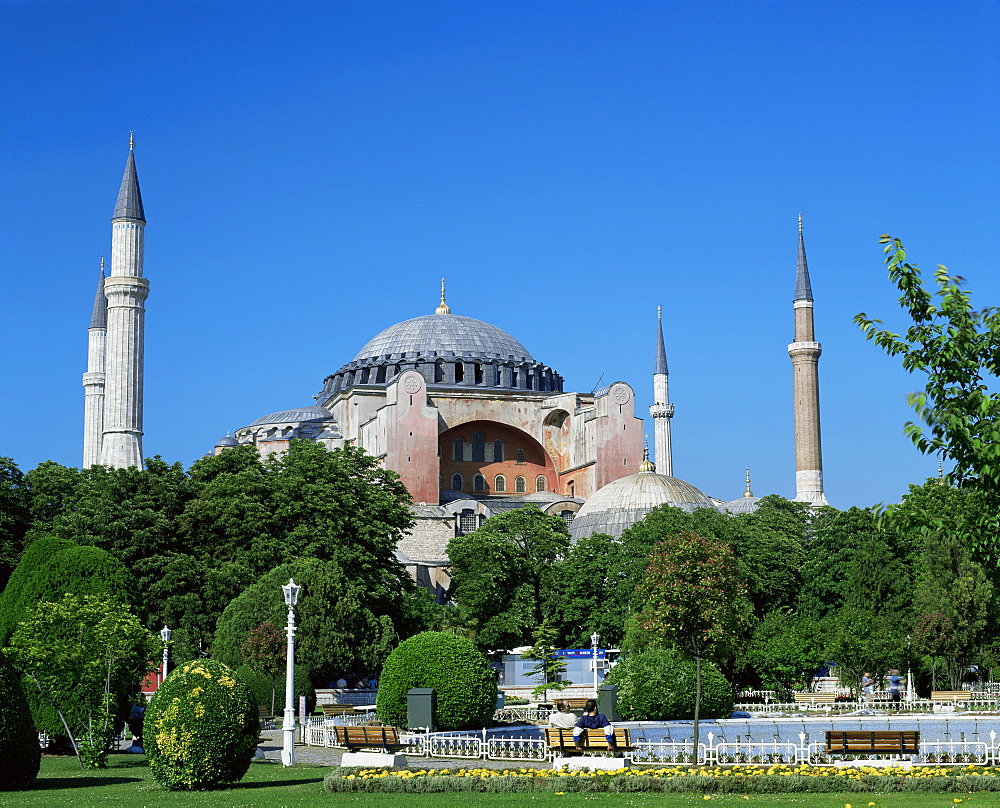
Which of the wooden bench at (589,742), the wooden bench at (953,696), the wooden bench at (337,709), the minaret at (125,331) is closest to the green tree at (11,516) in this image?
the wooden bench at (337,709)

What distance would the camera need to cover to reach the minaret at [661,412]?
234 ft

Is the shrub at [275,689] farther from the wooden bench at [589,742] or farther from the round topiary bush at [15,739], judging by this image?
the round topiary bush at [15,739]

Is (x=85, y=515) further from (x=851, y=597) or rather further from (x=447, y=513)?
(x=447, y=513)

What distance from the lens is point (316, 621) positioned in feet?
91.8

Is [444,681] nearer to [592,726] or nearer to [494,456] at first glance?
A: [592,726]

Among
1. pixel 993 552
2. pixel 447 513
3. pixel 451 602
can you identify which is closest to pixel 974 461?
pixel 993 552

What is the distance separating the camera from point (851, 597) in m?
36.8

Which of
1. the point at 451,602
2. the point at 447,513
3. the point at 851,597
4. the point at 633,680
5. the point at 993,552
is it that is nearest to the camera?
the point at 993,552

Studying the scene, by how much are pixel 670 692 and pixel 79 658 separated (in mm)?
10454

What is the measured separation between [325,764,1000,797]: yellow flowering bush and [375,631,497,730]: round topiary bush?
6.09 meters

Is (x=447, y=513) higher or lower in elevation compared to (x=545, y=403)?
lower

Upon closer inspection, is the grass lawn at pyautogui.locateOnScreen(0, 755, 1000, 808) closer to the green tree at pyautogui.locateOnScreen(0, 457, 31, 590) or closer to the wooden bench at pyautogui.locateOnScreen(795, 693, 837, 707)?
the green tree at pyautogui.locateOnScreen(0, 457, 31, 590)

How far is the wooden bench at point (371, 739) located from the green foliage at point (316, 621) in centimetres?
1067

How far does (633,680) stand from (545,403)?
42621 mm
